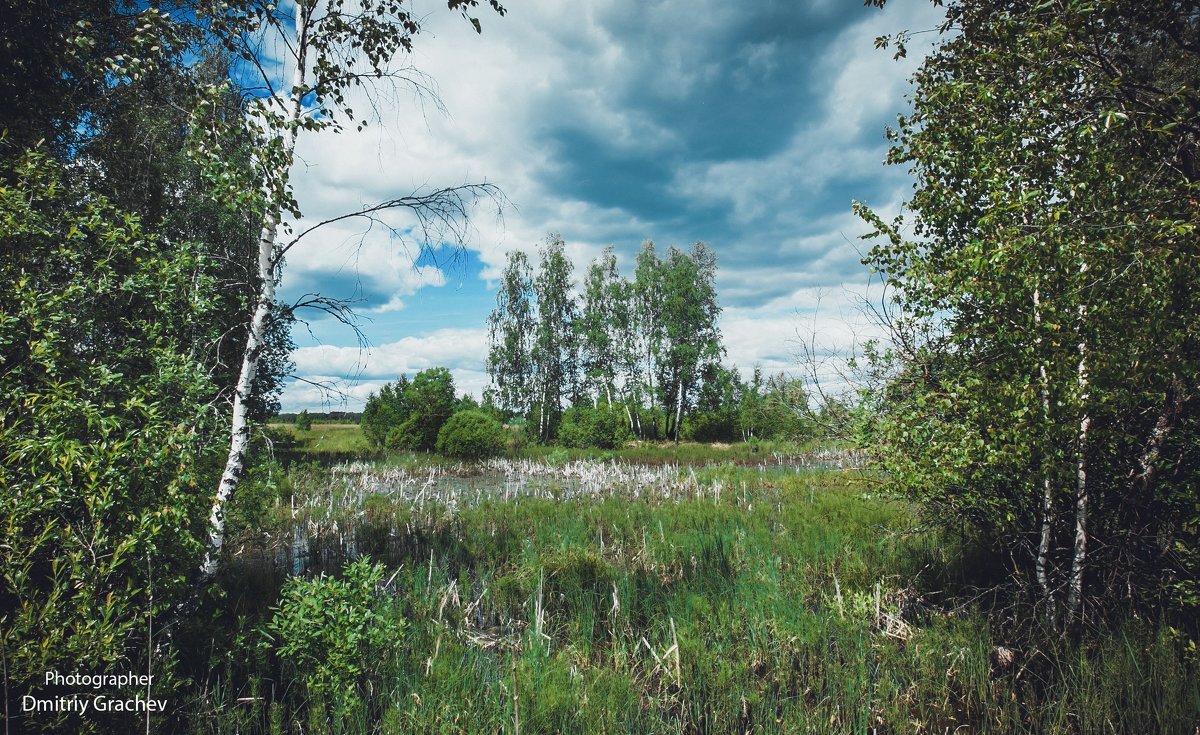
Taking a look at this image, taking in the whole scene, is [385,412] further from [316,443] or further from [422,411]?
[316,443]

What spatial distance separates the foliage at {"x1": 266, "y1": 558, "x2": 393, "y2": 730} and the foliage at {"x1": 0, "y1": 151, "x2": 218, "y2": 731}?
89 centimetres

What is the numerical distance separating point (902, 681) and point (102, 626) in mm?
6210

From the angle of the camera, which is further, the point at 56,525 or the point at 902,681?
the point at 902,681

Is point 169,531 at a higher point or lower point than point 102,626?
higher

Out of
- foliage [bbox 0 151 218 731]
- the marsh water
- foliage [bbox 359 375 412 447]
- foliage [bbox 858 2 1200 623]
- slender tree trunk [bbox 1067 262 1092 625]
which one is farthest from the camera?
foliage [bbox 359 375 412 447]

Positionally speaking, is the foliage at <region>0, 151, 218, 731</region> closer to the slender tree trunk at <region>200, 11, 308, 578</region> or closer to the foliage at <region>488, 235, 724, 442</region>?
the slender tree trunk at <region>200, 11, 308, 578</region>

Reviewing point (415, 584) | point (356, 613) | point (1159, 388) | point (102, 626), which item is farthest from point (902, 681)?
point (102, 626)

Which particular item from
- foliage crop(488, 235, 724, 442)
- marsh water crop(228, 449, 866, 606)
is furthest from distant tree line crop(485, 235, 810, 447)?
marsh water crop(228, 449, 866, 606)

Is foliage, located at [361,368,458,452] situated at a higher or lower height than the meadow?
higher

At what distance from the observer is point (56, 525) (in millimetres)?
3221

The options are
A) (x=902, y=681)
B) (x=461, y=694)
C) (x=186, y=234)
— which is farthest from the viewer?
(x=186, y=234)

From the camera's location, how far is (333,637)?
428 cm

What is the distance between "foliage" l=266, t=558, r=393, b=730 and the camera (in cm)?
416

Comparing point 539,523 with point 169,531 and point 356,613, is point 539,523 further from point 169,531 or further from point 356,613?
point 169,531
